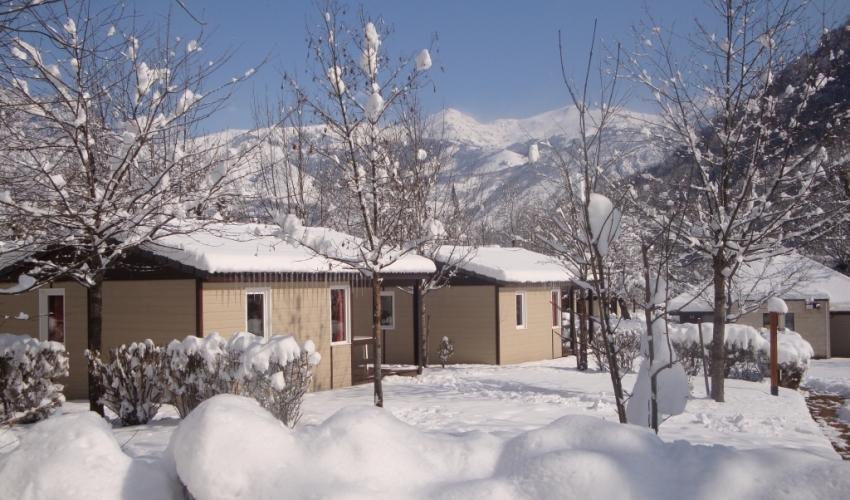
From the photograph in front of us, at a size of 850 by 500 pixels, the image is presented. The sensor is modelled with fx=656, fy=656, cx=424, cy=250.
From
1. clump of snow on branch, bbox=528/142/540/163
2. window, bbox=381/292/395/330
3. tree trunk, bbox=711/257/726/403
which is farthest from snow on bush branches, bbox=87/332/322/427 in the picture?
window, bbox=381/292/395/330

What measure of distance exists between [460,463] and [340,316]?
11115 millimetres

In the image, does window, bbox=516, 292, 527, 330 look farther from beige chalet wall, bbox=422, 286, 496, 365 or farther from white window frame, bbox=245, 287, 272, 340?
white window frame, bbox=245, 287, 272, 340

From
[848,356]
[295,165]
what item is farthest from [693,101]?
[848,356]

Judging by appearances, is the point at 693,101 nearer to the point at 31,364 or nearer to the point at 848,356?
the point at 31,364

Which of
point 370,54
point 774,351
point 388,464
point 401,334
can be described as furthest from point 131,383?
point 401,334

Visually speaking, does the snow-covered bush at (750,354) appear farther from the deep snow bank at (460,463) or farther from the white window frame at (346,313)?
the deep snow bank at (460,463)

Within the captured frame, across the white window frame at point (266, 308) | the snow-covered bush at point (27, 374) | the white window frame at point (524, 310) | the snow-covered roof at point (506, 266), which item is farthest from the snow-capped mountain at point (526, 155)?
the snow-covered bush at point (27, 374)

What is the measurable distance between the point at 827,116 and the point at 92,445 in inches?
500

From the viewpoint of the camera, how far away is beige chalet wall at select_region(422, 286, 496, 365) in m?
18.8

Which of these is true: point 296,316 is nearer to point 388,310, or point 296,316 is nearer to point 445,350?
point 445,350

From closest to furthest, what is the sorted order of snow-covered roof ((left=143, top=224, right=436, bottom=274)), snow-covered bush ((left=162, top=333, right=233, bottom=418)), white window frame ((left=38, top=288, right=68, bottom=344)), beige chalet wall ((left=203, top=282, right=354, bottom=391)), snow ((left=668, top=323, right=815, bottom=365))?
snow-covered bush ((left=162, top=333, right=233, bottom=418)) → snow-covered roof ((left=143, top=224, right=436, bottom=274)) → beige chalet wall ((left=203, top=282, right=354, bottom=391)) → white window frame ((left=38, top=288, right=68, bottom=344)) → snow ((left=668, top=323, right=815, bottom=365))

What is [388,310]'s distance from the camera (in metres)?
19.5

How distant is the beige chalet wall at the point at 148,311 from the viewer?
36.7ft

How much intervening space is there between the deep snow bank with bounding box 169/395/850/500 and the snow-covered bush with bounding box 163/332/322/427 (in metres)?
4.85
